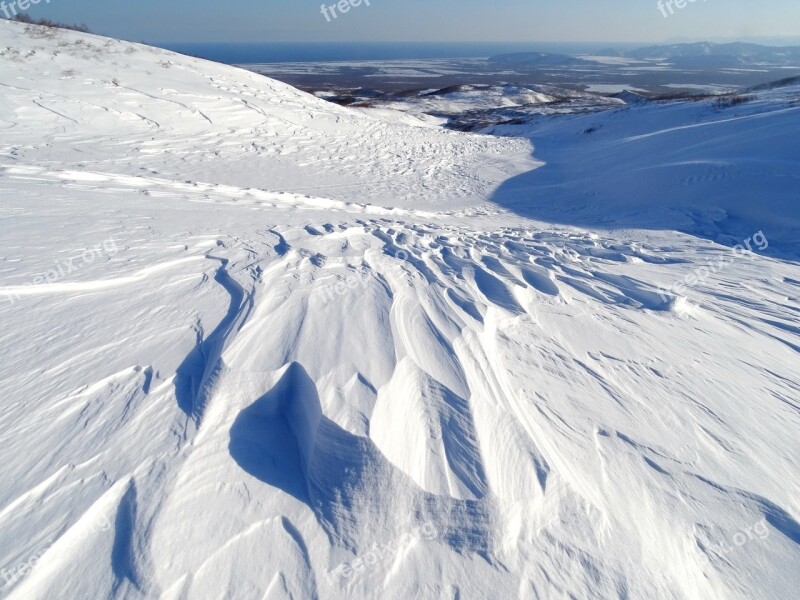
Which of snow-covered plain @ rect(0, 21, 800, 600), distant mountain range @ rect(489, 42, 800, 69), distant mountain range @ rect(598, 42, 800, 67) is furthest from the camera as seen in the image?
distant mountain range @ rect(598, 42, 800, 67)

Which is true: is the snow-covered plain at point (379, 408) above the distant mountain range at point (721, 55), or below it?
above

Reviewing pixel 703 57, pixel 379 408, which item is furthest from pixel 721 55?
pixel 379 408

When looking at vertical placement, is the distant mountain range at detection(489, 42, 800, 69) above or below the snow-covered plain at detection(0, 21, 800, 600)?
below

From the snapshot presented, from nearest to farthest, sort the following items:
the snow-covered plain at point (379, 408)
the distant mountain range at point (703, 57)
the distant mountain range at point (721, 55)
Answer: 1. the snow-covered plain at point (379, 408)
2. the distant mountain range at point (703, 57)
3. the distant mountain range at point (721, 55)

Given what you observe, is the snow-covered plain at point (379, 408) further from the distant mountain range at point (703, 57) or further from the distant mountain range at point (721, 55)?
the distant mountain range at point (721, 55)

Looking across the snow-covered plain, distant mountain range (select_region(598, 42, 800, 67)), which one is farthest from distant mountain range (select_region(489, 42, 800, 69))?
the snow-covered plain

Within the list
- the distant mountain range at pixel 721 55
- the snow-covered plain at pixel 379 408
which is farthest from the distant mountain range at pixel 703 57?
the snow-covered plain at pixel 379 408

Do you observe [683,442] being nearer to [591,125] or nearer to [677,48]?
[591,125]

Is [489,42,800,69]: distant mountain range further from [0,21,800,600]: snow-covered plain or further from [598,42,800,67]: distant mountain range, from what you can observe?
[0,21,800,600]: snow-covered plain
